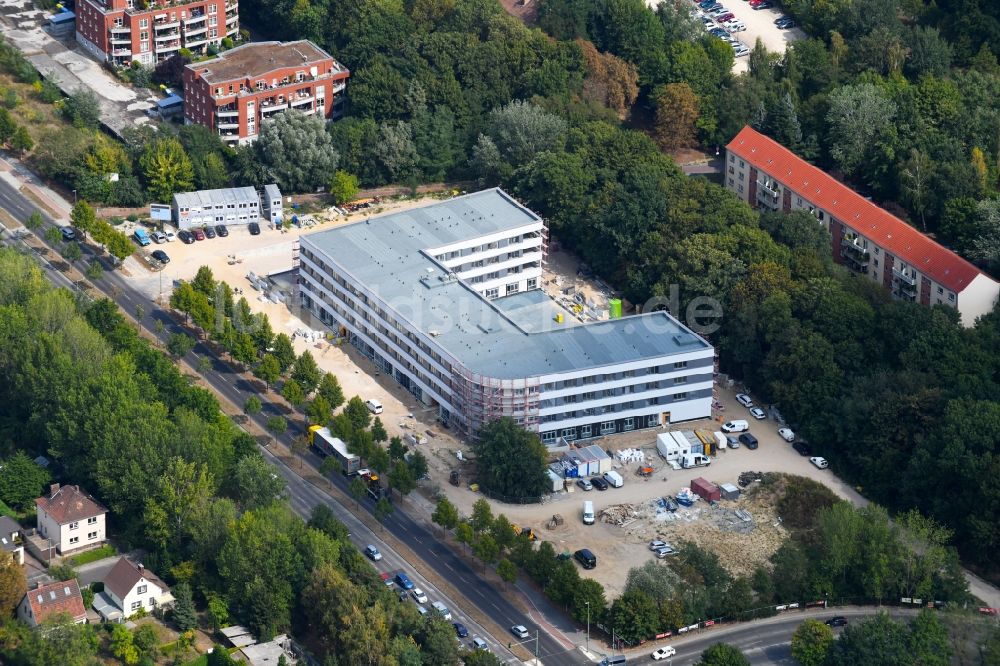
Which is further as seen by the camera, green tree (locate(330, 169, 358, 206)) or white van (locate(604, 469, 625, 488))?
green tree (locate(330, 169, 358, 206))

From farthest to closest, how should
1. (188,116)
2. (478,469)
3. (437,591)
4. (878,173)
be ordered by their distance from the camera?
(188,116), (878,173), (478,469), (437,591)

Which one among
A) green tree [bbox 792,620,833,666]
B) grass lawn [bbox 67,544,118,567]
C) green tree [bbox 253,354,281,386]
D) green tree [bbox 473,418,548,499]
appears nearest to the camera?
green tree [bbox 792,620,833,666]

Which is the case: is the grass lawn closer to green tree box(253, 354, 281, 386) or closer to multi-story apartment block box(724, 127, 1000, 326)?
green tree box(253, 354, 281, 386)

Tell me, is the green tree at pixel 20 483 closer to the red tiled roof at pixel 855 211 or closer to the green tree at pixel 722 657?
the green tree at pixel 722 657

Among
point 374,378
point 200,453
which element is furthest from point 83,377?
point 374,378

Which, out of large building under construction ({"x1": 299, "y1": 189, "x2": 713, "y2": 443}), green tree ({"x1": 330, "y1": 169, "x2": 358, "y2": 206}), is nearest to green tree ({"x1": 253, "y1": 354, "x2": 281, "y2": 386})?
large building under construction ({"x1": 299, "y1": 189, "x2": 713, "y2": 443})

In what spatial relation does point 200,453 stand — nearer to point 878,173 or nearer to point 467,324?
point 467,324

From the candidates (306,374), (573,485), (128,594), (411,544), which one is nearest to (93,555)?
(128,594)
